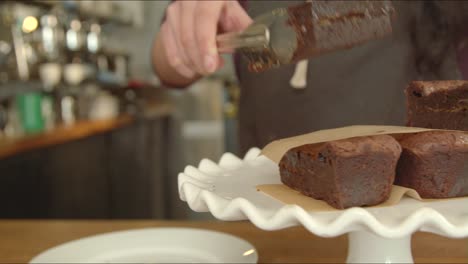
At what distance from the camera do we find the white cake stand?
0.43 metres

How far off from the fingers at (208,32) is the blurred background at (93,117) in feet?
1.52

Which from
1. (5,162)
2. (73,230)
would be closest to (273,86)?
(73,230)

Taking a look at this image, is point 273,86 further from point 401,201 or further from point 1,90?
point 1,90

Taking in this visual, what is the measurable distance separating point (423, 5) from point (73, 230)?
2.52 feet

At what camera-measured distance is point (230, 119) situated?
344 cm

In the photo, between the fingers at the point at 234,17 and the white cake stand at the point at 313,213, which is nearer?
the white cake stand at the point at 313,213

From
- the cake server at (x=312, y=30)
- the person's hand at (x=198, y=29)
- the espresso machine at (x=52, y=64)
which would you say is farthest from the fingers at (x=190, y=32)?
the espresso machine at (x=52, y=64)

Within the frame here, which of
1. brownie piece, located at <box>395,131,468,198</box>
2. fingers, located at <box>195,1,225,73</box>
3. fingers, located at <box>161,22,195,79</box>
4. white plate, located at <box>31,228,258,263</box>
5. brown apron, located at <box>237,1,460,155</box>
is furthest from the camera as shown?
brown apron, located at <box>237,1,460,155</box>

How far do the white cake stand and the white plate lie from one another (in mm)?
107

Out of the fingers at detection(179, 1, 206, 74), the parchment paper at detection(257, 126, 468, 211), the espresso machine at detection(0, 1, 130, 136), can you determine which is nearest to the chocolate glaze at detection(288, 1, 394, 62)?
the parchment paper at detection(257, 126, 468, 211)

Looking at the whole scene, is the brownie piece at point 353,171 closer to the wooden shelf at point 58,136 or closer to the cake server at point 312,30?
the cake server at point 312,30

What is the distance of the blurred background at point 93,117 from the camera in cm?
204

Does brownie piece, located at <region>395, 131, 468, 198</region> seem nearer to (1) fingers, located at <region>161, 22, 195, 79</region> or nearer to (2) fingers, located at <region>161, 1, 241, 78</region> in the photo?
(2) fingers, located at <region>161, 1, 241, 78</region>

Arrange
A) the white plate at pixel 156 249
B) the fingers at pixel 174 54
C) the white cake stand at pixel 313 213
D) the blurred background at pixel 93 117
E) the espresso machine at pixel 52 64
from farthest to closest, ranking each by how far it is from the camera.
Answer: the espresso machine at pixel 52 64 < the blurred background at pixel 93 117 < the fingers at pixel 174 54 < the white plate at pixel 156 249 < the white cake stand at pixel 313 213
